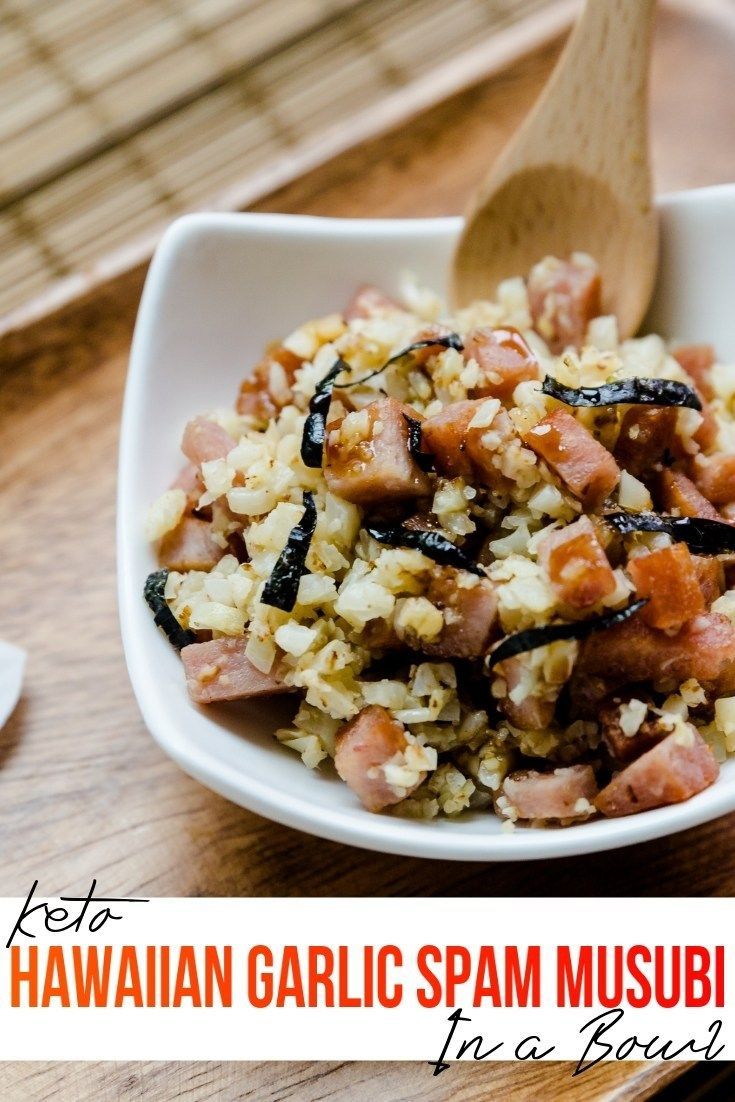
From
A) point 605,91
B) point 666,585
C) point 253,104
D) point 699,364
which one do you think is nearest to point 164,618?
point 666,585

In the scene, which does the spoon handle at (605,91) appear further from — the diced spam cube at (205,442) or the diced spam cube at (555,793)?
the diced spam cube at (555,793)

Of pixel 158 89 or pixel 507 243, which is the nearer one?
pixel 507 243

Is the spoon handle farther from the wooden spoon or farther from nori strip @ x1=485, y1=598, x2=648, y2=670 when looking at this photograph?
nori strip @ x1=485, y1=598, x2=648, y2=670

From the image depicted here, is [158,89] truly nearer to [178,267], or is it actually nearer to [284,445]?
[178,267]

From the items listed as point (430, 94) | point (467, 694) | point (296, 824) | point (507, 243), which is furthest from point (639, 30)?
point (296, 824)

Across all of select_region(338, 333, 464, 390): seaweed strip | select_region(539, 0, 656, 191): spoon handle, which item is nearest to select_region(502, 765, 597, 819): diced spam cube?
select_region(338, 333, 464, 390): seaweed strip

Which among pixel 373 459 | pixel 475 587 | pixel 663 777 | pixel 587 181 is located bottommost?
pixel 663 777

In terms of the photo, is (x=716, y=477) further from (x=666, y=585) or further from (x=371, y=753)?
(x=371, y=753)
